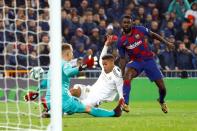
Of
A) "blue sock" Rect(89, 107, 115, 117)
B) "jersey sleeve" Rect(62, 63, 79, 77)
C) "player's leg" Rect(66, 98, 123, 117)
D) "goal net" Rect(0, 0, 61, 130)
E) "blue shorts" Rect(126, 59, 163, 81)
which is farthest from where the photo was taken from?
"blue shorts" Rect(126, 59, 163, 81)

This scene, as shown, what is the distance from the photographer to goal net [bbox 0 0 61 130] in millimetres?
11078

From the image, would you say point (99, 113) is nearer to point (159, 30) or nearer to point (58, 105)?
point (58, 105)

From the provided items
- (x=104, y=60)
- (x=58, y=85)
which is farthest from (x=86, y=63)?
(x=104, y=60)

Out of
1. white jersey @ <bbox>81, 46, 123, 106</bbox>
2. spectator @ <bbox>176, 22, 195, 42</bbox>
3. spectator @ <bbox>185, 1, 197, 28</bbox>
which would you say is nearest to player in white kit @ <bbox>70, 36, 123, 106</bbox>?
white jersey @ <bbox>81, 46, 123, 106</bbox>

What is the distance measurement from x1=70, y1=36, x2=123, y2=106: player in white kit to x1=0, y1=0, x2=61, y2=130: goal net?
1.00 m

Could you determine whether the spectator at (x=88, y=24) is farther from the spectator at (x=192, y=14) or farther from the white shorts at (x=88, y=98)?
the white shorts at (x=88, y=98)

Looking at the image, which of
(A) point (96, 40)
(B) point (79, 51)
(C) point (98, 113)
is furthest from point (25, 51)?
(A) point (96, 40)

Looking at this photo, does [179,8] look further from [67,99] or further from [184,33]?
[67,99]

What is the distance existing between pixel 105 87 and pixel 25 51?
5.98ft

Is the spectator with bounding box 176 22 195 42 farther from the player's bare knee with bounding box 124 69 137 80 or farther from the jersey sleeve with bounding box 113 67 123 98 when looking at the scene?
the jersey sleeve with bounding box 113 67 123 98

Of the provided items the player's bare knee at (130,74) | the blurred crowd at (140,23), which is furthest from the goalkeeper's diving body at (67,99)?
the blurred crowd at (140,23)

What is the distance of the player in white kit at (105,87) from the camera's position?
51.5 ft

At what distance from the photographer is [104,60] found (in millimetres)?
15625

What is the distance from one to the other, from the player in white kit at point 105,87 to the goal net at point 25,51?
1002mm
